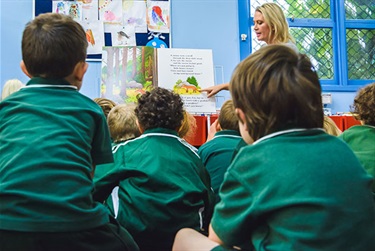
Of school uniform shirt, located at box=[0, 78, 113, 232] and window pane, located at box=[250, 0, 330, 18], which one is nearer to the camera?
school uniform shirt, located at box=[0, 78, 113, 232]

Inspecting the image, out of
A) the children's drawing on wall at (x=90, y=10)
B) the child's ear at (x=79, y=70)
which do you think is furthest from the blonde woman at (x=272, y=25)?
the children's drawing on wall at (x=90, y=10)

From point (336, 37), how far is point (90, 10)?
2.44 metres

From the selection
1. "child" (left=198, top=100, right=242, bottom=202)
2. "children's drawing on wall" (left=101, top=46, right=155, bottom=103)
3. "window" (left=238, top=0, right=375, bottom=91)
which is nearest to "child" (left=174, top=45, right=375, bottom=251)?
"child" (left=198, top=100, right=242, bottom=202)

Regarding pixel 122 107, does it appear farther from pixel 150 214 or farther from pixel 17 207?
pixel 17 207

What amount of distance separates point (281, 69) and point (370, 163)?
59cm

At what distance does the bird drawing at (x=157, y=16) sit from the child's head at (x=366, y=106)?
2687 mm

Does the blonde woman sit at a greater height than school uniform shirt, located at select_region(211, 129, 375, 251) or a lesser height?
greater

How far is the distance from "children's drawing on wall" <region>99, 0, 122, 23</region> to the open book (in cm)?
76

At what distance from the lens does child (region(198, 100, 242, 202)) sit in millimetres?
1787

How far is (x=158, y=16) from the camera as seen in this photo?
395 cm

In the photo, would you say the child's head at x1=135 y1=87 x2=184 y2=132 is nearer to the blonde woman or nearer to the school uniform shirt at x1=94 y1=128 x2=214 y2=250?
the school uniform shirt at x1=94 y1=128 x2=214 y2=250

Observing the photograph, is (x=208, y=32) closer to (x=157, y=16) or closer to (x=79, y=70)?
(x=157, y=16)

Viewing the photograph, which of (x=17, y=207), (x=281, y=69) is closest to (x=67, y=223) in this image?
(x=17, y=207)

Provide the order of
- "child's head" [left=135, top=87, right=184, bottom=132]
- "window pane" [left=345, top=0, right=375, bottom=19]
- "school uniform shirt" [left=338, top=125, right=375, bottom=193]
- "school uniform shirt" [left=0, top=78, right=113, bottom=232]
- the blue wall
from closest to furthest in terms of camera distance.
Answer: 1. "school uniform shirt" [left=0, top=78, right=113, bottom=232]
2. "school uniform shirt" [left=338, top=125, right=375, bottom=193]
3. "child's head" [left=135, top=87, right=184, bottom=132]
4. the blue wall
5. "window pane" [left=345, top=0, right=375, bottom=19]
